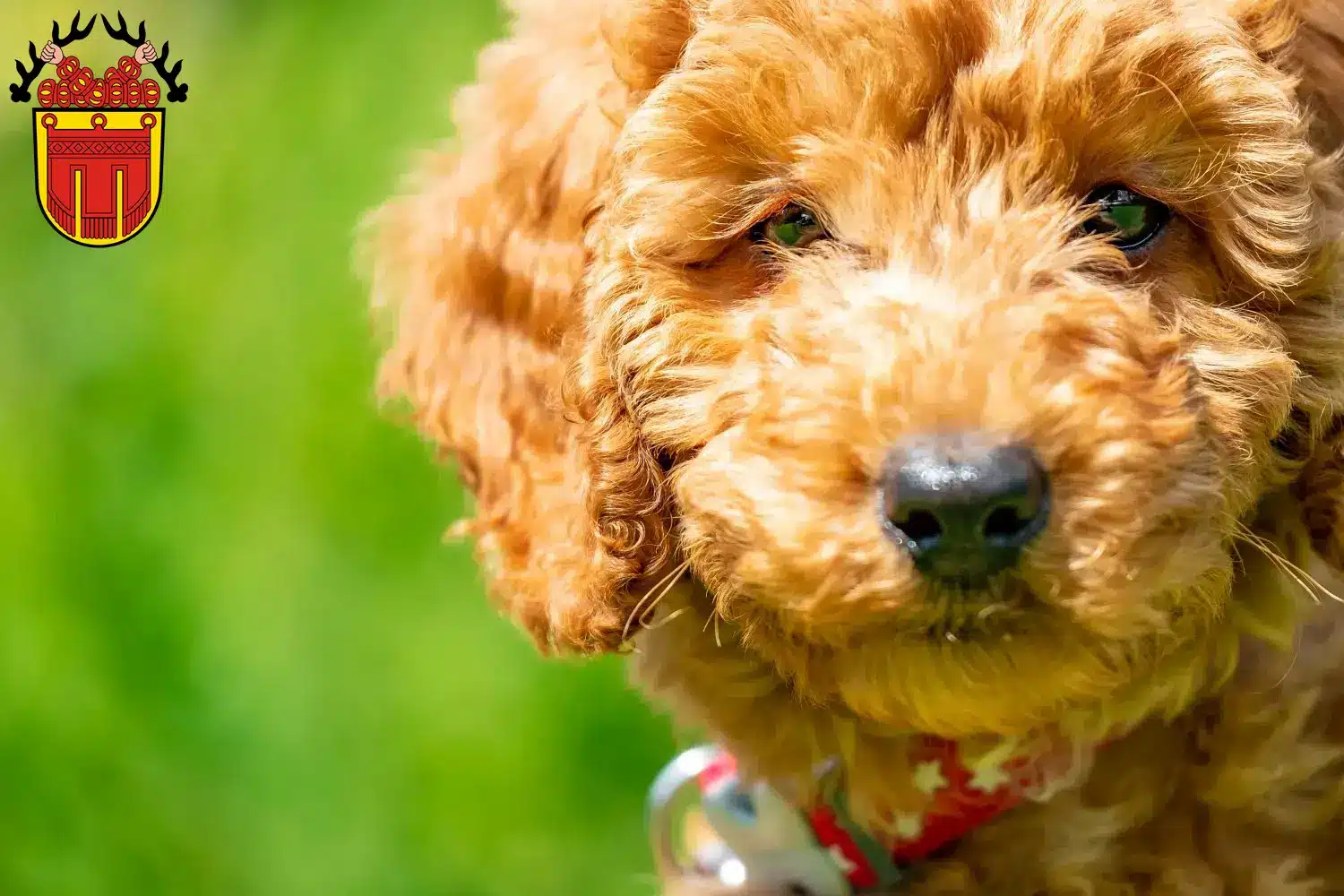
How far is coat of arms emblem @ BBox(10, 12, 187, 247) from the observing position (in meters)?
4.13

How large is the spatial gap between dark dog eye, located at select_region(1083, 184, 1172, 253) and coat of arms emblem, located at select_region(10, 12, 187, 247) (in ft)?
9.49

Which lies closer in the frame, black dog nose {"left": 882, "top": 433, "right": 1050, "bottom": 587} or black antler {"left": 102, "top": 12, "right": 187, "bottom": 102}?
black dog nose {"left": 882, "top": 433, "right": 1050, "bottom": 587}

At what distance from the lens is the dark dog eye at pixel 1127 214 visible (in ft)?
7.42

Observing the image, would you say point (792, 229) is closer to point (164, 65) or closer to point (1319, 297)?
point (1319, 297)

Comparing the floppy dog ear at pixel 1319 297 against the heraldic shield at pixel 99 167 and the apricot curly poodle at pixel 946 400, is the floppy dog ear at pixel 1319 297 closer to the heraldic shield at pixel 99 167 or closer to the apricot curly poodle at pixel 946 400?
the apricot curly poodle at pixel 946 400

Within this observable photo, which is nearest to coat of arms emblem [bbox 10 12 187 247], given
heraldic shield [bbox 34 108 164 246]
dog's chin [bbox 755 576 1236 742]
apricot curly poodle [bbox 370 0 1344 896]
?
heraldic shield [bbox 34 108 164 246]

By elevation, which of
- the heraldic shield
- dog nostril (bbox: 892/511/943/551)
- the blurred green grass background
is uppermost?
dog nostril (bbox: 892/511/943/551)

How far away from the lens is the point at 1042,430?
1933 mm

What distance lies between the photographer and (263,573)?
4.46 metres

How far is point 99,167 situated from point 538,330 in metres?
2.22

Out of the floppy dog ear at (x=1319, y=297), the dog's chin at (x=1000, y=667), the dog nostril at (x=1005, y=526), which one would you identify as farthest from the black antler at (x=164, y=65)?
the dog nostril at (x=1005, y=526)

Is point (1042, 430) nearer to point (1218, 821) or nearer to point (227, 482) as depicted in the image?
point (1218, 821)

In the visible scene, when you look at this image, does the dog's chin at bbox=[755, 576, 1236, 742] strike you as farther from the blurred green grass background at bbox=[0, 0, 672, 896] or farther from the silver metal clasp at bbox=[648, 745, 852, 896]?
the blurred green grass background at bbox=[0, 0, 672, 896]

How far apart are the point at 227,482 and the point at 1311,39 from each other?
3.33m
